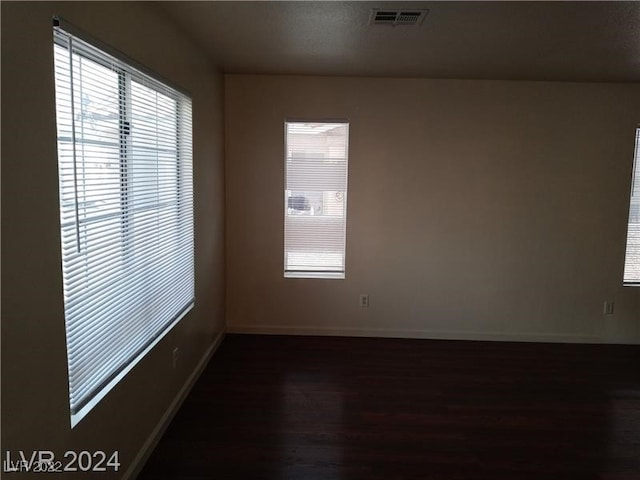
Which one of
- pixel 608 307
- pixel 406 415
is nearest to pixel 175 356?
pixel 406 415

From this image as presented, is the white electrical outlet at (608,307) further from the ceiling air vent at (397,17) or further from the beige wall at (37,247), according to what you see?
the beige wall at (37,247)

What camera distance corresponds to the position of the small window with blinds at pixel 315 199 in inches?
167

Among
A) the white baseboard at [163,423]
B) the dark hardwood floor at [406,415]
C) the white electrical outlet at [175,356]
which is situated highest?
the white electrical outlet at [175,356]

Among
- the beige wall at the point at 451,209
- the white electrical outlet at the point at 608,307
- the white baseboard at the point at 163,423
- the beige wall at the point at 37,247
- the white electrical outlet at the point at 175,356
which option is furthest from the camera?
the white electrical outlet at the point at 608,307

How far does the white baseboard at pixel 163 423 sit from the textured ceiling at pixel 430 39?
7.74 feet

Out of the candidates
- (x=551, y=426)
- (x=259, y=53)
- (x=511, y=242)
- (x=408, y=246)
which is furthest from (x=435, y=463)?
(x=259, y=53)

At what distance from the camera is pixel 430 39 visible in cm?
290

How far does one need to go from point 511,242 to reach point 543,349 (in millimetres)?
1051

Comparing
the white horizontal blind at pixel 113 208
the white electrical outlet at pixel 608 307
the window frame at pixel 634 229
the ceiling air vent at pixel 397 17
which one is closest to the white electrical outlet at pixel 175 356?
the white horizontal blind at pixel 113 208

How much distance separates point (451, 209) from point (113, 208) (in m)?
3.13

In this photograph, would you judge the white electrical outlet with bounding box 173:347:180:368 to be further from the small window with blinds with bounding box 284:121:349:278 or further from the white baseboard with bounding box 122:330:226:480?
the small window with blinds with bounding box 284:121:349:278

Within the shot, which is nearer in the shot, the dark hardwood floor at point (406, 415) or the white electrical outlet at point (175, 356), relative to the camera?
the dark hardwood floor at point (406, 415)

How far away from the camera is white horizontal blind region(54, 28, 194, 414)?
168 centimetres

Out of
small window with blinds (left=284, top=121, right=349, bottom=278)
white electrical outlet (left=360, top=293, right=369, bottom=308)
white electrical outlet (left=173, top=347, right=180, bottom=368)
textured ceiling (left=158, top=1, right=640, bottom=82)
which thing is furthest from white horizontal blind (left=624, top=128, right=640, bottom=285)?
white electrical outlet (left=173, top=347, right=180, bottom=368)
